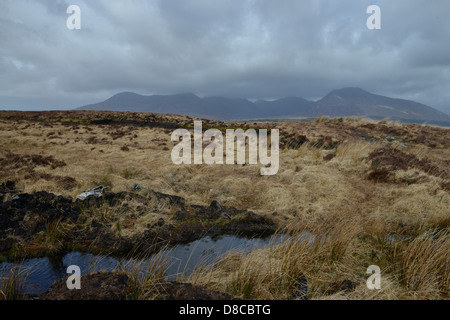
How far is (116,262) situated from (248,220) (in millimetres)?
3654

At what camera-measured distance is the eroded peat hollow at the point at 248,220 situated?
3615 mm

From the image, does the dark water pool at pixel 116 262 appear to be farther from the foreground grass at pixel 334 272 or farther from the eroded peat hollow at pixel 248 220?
the foreground grass at pixel 334 272

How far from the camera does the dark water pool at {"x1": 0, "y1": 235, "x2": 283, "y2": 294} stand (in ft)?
13.7

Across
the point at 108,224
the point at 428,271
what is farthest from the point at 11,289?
the point at 428,271

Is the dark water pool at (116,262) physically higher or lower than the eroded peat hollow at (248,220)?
lower

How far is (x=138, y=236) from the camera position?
5.73 metres

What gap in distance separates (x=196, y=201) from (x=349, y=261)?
5.18 meters

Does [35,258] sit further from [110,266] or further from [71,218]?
[110,266]

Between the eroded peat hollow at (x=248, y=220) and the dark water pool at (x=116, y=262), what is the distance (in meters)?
0.20

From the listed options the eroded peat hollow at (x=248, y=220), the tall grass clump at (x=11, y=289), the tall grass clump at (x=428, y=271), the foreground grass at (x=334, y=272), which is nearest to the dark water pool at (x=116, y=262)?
the eroded peat hollow at (x=248, y=220)

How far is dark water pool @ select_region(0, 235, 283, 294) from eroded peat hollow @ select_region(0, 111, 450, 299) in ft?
0.64

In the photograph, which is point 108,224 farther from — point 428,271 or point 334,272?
point 428,271

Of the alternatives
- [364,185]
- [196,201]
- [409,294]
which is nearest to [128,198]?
[196,201]

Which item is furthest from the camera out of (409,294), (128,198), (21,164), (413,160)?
(413,160)
